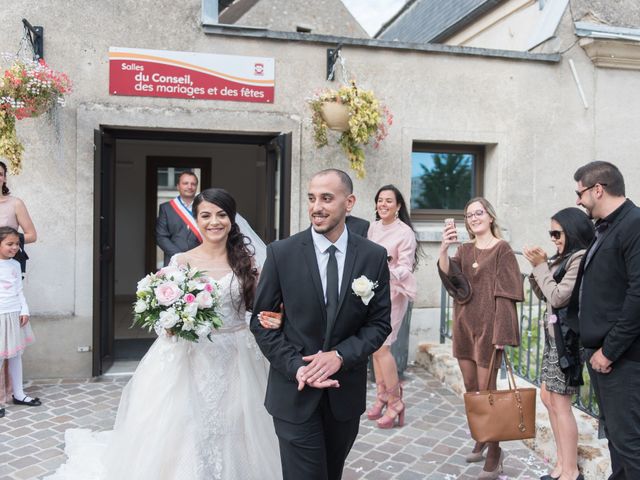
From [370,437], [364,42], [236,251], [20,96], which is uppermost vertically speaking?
[364,42]

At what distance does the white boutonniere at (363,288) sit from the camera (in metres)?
2.88

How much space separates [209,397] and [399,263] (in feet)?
8.10

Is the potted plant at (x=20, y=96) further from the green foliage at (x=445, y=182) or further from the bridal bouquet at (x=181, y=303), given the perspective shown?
the green foliage at (x=445, y=182)

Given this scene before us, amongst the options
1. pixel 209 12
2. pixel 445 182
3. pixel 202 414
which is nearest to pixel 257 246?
pixel 202 414

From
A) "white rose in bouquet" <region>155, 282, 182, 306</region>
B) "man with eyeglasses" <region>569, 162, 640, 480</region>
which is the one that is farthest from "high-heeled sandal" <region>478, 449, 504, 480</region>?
"white rose in bouquet" <region>155, 282, 182, 306</region>

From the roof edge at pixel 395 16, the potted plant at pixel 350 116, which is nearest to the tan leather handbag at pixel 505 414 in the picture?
the potted plant at pixel 350 116

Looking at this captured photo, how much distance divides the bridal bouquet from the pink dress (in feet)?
7.69

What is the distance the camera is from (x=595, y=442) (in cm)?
452

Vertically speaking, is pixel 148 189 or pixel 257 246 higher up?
pixel 148 189

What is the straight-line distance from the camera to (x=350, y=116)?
6.81m

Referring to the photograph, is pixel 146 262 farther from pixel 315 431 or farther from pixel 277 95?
pixel 315 431

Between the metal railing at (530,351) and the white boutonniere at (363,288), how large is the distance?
7.83 feet

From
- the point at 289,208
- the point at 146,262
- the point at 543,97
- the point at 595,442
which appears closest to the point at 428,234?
the point at 289,208

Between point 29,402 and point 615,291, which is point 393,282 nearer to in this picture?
point 615,291
